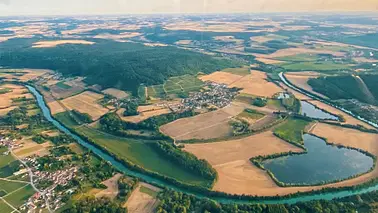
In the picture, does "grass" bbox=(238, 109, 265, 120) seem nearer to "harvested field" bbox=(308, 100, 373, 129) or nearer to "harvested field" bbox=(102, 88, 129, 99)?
"harvested field" bbox=(308, 100, 373, 129)

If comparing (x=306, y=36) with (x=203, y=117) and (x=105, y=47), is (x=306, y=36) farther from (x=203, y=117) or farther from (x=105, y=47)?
(x=203, y=117)

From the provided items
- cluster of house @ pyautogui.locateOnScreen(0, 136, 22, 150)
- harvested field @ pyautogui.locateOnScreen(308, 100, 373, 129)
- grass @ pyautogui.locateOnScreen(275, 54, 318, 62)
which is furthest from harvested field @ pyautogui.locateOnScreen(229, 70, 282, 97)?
cluster of house @ pyautogui.locateOnScreen(0, 136, 22, 150)

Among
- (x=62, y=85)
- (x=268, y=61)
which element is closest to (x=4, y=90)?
(x=62, y=85)

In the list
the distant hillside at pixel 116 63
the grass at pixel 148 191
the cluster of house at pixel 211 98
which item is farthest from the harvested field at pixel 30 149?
the distant hillside at pixel 116 63

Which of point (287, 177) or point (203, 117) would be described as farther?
point (203, 117)

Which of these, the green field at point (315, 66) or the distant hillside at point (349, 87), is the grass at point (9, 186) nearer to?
the distant hillside at point (349, 87)

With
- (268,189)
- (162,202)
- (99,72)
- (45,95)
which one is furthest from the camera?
(99,72)

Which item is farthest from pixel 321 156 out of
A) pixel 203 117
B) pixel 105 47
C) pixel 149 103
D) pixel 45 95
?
pixel 105 47

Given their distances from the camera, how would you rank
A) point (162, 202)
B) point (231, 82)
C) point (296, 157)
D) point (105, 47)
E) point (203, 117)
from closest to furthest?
1. point (162, 202)
2. point (296, 157)
3. point (203, 117)
4. point (231, 82)
5. point (105, 47)
